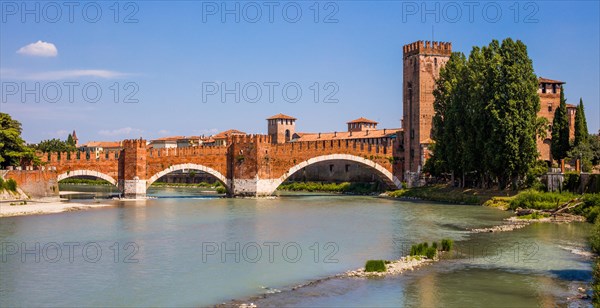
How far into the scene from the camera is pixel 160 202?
1439 inches

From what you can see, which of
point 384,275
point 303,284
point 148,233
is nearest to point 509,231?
point 384,275

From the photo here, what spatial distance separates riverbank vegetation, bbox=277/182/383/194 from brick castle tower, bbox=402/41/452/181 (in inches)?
164

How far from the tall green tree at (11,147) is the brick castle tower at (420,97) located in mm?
23344

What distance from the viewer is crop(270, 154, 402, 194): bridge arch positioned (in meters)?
41.4

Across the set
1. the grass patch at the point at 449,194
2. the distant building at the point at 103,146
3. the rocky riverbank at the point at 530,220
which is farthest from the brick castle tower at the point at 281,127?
the rocky riverbank at the point at 530,220

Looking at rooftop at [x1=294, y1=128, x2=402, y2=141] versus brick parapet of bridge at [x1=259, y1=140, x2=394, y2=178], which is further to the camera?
rooftop at [x1=294, y1=128, x2=402, y2=141]

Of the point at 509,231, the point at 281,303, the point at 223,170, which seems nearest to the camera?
the point at 281,303

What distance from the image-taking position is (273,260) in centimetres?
1695

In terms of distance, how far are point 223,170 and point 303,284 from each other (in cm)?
2668

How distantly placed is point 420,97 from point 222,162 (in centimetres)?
1381

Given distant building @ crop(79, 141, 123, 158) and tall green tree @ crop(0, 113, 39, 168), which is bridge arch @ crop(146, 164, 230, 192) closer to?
tall green tree @ crop(0, 113, 39, 168)

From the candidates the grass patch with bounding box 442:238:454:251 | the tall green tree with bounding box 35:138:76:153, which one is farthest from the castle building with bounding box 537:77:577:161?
the tall green tree with bounding box 35:138:76:153

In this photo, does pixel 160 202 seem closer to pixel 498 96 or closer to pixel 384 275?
pixel 498 96

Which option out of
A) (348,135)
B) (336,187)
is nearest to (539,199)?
(336,187)
